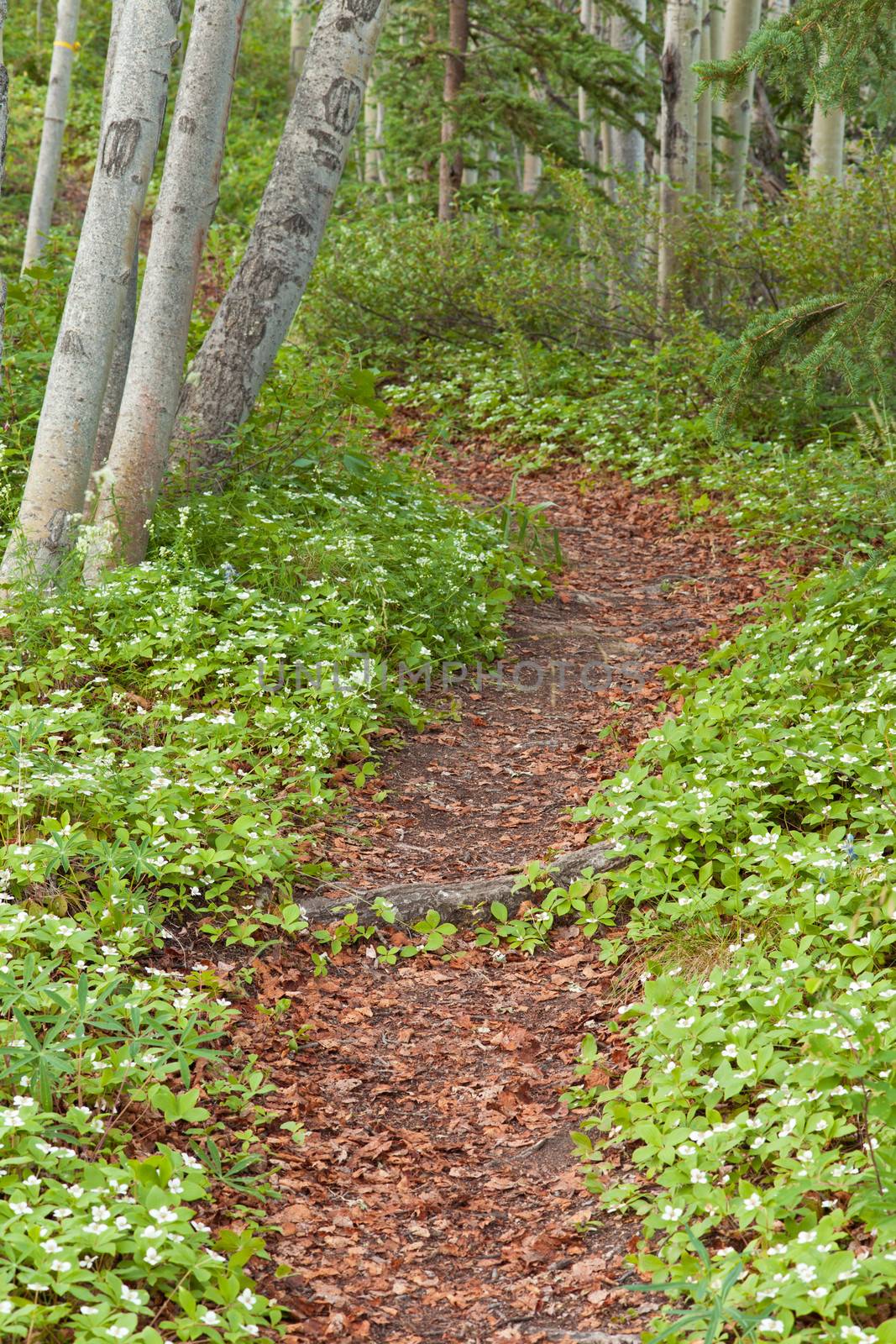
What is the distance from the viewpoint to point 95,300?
516 cm

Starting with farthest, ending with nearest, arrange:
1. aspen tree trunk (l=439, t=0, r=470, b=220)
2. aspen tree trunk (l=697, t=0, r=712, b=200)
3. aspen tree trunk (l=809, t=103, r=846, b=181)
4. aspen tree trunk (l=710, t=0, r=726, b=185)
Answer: aspen tree trunk (l=710, t=0, r=726, b=185) → aspen tree trunk (l=439, t=0, r=470, b=220) → aspen tree trunk (l=697, t=0, r=712, b=200) → aspen tree trunk (l=809, t=103, r=846, b=181)

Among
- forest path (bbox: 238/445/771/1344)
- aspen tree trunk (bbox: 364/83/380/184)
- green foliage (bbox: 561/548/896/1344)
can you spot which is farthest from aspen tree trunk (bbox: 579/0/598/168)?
green foliage (bbox: 561/548/896/1344)

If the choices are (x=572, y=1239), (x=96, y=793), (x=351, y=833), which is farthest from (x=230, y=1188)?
(x=351, y=833)

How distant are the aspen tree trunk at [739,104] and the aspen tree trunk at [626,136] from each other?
1258 millimetres

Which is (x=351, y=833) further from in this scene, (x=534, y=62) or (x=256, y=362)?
(x=534, y=62)

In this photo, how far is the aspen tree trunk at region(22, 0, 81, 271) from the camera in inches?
395

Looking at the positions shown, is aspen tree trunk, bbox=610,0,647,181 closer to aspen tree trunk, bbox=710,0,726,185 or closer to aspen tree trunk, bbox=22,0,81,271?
aspen tree trunk, bbox=710,0,726,185

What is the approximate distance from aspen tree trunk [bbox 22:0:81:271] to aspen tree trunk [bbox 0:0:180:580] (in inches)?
215

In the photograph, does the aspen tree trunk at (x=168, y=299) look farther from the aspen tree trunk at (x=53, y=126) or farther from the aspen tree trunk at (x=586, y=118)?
the aspen tree trunk at (x=586, y=118)

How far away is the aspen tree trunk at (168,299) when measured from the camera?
216 inches

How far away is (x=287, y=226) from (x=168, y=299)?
1.27 meters

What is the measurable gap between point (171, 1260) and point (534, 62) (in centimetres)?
1207

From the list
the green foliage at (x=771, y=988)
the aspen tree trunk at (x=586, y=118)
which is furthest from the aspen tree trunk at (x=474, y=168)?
the green foliage at (x=771, y=988)

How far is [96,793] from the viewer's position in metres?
3.83
